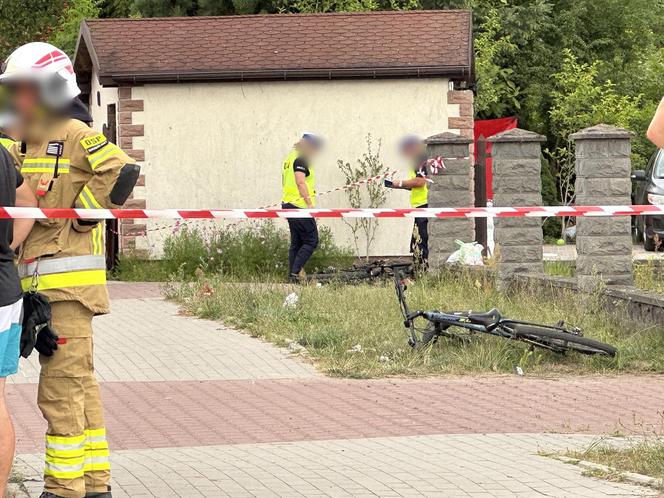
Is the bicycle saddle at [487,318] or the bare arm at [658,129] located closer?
the bare arm at [658,129]

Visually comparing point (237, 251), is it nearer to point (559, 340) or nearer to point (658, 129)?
point (559, 340)

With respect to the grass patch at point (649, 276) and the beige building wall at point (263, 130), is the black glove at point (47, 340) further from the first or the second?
the beige building wall at point (263, 130)

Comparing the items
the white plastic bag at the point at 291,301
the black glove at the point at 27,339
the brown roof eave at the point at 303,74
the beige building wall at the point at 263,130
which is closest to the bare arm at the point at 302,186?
the beige building wall at the point at 263,130

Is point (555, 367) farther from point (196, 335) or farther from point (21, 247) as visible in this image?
point (21, 247)

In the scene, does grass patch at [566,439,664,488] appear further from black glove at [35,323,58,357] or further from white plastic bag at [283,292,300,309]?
white plastic bag at [283,292,300,309]

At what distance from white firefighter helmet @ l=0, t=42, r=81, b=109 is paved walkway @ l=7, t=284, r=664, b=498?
194cm

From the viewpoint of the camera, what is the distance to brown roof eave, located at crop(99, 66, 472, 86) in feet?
68.9

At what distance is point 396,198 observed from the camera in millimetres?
21203

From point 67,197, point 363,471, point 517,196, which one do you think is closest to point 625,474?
point 363,471

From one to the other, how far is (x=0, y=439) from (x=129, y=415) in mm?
3658

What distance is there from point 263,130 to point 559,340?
10575mm

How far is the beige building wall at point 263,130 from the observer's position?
21.3m

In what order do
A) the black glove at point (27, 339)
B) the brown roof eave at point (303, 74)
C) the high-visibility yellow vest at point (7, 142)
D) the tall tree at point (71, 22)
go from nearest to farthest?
1. the black glove at point (27, 339)
2. the high-visibility yellow vest at point (7, 142)
3. the brown roof eave at point (303, 74)
4. the tall tree at point (71, 22)

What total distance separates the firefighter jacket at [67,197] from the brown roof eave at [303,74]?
47.1 ft
